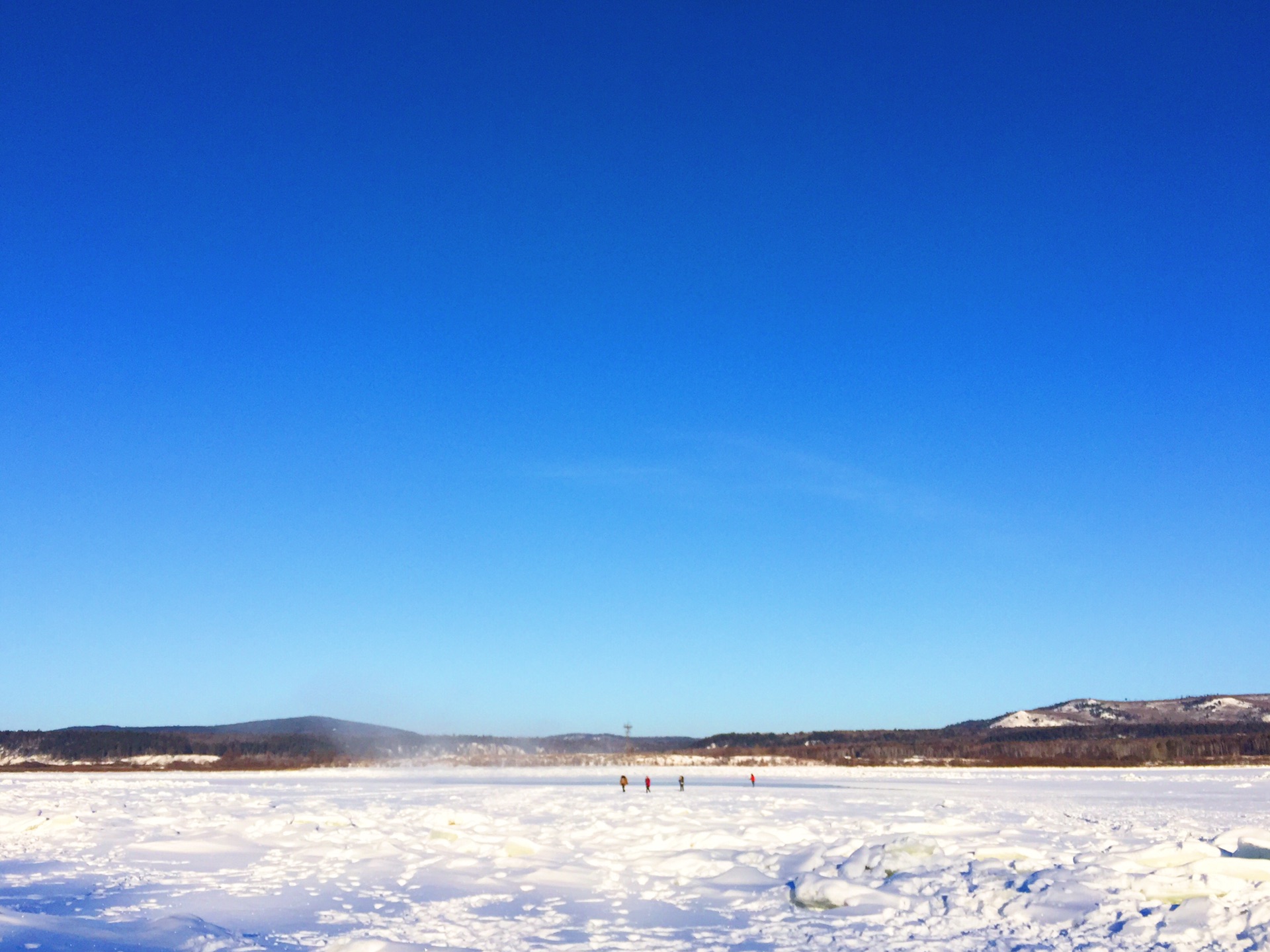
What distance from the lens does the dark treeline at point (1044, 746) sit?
95875 mm

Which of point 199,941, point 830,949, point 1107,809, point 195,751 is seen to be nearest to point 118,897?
point 199,941

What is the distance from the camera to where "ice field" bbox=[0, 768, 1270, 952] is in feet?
31.0

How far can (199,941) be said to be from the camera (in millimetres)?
8992

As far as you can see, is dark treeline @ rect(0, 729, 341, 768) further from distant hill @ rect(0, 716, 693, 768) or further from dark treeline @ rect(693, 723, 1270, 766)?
dark treeline @ rect(693, 723, 1270, 766)

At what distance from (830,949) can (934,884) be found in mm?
3189

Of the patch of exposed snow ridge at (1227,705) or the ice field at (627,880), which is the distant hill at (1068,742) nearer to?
the patch of exposed snow ridge at (1227,705)

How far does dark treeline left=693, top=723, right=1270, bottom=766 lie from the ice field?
7684 cm

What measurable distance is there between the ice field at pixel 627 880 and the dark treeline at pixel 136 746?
121368 mm

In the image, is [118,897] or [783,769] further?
[783,769]

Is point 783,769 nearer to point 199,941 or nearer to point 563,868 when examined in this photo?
point 563,868

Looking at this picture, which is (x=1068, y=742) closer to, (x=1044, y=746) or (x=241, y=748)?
(x=1044, y=746)

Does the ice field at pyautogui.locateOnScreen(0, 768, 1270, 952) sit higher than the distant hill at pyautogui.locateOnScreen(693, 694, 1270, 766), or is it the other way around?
the ice field at pyautogui.locateOnScreen(0, 768, 1270, 952)

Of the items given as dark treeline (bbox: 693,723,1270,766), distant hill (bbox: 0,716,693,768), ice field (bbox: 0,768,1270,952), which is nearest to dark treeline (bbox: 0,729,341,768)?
distant hill (bbox: 0,716,693,768)

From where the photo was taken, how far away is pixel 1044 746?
13262cm
